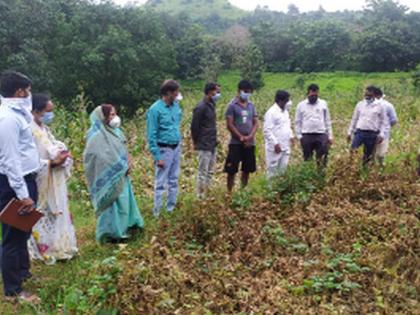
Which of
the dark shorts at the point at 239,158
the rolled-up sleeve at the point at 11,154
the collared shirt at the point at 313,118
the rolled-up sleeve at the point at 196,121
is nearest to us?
the rolled-up sleeve at the point at 11,154

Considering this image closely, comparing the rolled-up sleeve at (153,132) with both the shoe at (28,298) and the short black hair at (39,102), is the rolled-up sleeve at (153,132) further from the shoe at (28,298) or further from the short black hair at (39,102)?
the shoe at (28,298)

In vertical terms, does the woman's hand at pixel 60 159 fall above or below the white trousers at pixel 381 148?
above

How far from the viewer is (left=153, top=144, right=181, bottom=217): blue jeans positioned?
18.9 feet

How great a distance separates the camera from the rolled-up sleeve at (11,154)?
366 centimetres

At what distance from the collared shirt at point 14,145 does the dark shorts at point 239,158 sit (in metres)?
Answer: 3.24

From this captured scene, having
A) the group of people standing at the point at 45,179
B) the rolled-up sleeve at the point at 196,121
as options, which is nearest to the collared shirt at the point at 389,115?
the rolled-up sleeve at the point at 196,121

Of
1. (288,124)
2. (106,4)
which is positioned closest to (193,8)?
(106,4)

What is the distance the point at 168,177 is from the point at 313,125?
248 cm

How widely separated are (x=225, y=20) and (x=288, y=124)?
280 ft

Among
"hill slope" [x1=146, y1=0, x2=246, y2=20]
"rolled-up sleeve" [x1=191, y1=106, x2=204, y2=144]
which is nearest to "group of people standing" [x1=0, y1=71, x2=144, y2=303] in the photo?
"rolled-up sleeve" [x1=191, y1=106, x2=204, y2=144]

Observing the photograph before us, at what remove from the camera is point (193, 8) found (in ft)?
344

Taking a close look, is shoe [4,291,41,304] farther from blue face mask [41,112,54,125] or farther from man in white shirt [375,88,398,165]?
man in white shirt [375,88,398,165]

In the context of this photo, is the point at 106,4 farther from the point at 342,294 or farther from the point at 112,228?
the point at 342,294

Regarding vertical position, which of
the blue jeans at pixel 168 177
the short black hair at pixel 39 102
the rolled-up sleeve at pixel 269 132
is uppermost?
the short black hair at pixel 39 102
